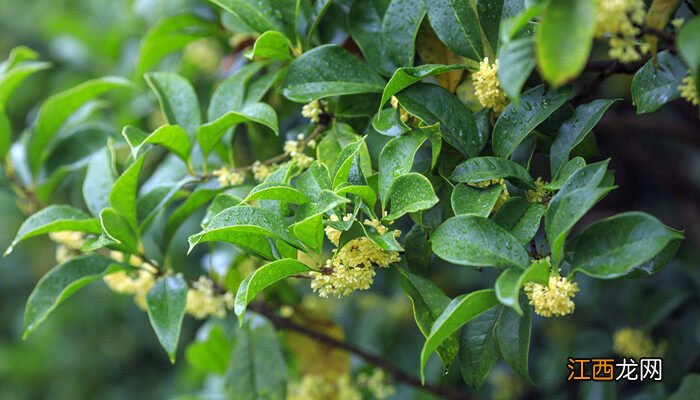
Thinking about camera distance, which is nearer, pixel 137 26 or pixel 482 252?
pixel 482 252

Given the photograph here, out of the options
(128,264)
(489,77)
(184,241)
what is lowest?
(184,241)

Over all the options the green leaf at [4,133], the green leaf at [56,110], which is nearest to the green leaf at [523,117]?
the green leaf at [56,110]

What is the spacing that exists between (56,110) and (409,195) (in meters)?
0.74

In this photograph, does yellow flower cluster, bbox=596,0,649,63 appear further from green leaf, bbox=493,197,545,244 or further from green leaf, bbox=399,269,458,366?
green leaf, bbox=399,269,458,366

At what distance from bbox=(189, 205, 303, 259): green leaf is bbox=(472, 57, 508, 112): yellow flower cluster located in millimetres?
287

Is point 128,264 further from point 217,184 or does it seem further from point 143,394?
point 143,394

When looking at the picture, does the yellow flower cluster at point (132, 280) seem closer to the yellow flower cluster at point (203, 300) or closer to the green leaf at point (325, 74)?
the yellow flower cluster at point (203, 300)

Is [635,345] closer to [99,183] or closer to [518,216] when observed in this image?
[518,216]

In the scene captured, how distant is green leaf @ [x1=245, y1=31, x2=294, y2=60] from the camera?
86 centimetres

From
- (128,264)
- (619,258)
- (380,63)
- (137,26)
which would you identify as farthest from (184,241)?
(619,258)

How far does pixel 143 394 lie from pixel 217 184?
1.71 meters

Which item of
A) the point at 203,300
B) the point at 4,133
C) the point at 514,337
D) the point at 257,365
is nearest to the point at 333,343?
the point at 257,365

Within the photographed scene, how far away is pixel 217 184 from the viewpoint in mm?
1000

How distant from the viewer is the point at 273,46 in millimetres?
886
